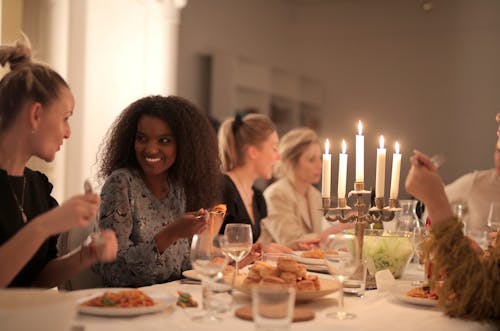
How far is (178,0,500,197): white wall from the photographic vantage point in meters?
7.04

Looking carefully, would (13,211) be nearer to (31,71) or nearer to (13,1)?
(31,71)

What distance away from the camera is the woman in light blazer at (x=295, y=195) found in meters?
3.80

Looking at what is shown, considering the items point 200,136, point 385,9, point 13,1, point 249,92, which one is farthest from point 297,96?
point 200,136

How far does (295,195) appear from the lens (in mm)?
3967

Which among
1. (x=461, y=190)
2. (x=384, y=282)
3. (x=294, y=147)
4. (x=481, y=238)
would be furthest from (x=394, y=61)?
(x=384, y=282)

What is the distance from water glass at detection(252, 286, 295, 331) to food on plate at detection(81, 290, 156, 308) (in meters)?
0.31

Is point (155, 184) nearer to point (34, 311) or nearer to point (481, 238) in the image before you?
point (34, 311)

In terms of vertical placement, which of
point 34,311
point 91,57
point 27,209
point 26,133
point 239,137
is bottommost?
point 34,311

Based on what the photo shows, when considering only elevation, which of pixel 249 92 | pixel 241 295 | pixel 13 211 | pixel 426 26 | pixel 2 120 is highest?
pixel 426 26

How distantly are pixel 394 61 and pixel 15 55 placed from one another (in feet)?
20.7

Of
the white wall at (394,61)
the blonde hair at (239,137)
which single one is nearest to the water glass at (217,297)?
the blonde hair at (239,137)

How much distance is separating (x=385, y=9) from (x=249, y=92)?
218 cm

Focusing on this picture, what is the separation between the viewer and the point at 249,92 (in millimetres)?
6645

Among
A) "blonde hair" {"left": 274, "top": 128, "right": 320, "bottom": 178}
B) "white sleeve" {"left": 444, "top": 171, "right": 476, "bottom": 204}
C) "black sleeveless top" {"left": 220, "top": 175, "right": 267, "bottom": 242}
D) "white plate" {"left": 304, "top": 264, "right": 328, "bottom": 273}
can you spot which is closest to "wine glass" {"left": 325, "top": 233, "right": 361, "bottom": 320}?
"white plate" {"left": 304, "top": 264, "right": 328, "bottom": 273}
